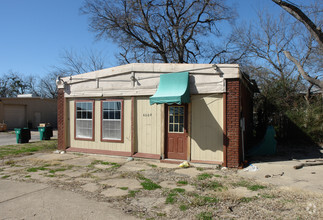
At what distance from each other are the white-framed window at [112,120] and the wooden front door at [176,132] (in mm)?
2142

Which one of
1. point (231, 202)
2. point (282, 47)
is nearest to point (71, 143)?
point (231, 202)

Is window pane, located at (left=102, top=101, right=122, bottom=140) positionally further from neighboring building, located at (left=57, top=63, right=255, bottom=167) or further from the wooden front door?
the wooden front door

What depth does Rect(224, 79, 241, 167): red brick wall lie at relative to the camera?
7754 millimetres

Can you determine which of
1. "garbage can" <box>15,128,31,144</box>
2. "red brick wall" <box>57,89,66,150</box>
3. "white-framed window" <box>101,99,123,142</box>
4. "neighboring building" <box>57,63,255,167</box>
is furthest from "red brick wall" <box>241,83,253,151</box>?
"garbage can" <box>15,128,31,144</box>

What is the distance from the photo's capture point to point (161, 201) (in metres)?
5.10

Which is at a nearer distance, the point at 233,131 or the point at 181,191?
the point at 181,191

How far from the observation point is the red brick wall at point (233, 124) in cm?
775

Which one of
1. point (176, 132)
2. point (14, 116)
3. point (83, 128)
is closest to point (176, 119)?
point (176, 132)

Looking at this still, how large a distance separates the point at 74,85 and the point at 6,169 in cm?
442

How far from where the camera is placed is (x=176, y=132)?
8.76 meters

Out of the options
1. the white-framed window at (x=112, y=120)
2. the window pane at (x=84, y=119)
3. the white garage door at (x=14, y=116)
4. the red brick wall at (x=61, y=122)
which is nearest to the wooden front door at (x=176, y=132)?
the white-framed window at (x=112, y=120)

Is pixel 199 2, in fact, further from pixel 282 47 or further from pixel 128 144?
pixel 128 144

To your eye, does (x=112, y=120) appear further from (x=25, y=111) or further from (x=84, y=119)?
(x=25, y=111)

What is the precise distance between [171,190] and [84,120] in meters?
6.41
